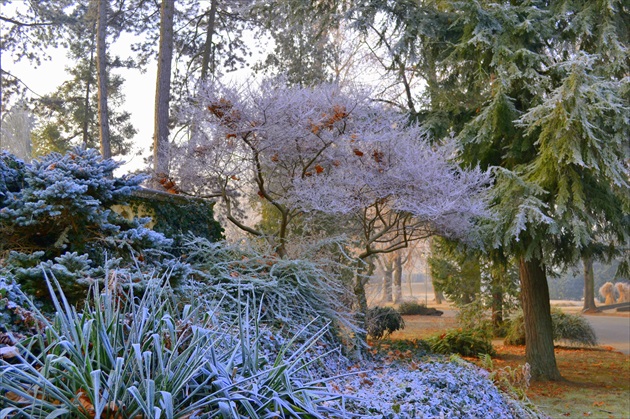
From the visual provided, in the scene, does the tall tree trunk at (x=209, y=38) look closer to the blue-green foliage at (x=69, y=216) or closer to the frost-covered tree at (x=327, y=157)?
the frost-covered tree at (x=327, y=157)

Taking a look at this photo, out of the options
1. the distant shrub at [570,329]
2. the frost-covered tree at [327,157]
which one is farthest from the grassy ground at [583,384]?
the frost-covered tree at [327,157]

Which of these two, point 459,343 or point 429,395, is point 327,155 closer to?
point 429,395

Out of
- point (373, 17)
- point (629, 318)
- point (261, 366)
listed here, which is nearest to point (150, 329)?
point (261, 366)

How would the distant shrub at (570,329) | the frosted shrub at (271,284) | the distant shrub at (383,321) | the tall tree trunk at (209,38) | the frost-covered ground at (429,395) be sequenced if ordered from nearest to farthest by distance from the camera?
the frost-covered ground at (429,395) < the frosted shrub at (271,284) < the distant shrub at (383,321) < the distant shrub at (570,329) < the tall tree trunk at (209,38)

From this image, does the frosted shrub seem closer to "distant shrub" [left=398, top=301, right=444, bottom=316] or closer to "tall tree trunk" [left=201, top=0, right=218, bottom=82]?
"tall tree trunk" [left=201, top=0, right=218, bottom=82]

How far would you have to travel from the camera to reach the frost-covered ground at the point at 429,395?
3.21m

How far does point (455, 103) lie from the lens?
9461 mm

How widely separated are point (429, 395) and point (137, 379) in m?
2.04

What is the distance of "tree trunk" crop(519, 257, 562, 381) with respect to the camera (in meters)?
8.90

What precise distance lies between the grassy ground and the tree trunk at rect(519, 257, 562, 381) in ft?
0.89

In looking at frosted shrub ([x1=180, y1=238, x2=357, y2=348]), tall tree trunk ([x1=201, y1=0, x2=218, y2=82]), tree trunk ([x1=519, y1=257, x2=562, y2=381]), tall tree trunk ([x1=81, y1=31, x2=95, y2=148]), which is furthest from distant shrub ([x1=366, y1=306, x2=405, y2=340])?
tall tree trunk ([x1=81, y1=31, x2=95, y2=148])

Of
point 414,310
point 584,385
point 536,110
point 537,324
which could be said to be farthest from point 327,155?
point 414,310

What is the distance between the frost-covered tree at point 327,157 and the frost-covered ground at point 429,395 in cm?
219

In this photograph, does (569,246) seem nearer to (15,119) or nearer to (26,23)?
(26,23)
